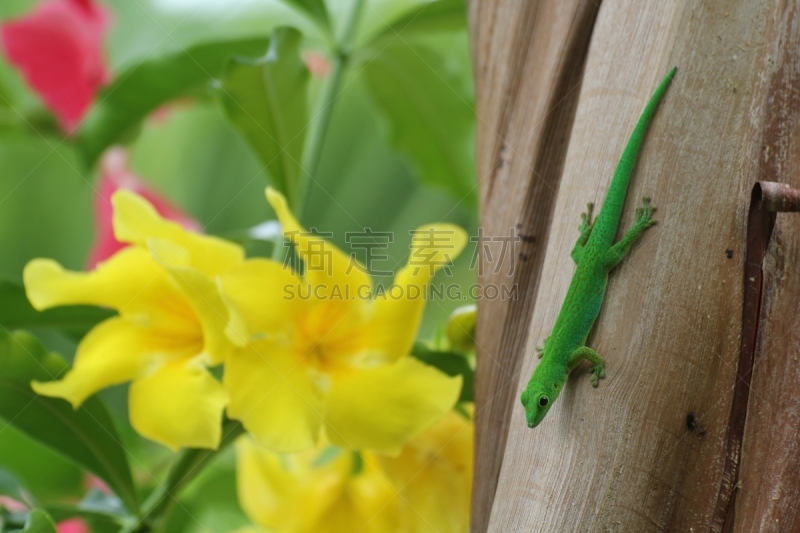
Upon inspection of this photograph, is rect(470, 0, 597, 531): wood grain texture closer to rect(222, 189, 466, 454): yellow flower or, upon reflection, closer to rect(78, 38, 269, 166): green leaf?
rect(222, 189, 466, 454): yellow flower

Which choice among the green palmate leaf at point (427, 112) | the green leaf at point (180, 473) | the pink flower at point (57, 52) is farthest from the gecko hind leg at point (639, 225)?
the pink flower at point (57, 52)

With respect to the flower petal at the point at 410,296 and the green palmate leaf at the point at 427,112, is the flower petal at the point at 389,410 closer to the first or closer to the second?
the flower petal at the point at 410,296

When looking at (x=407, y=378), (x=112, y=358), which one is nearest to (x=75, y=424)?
(x=112, y=358)

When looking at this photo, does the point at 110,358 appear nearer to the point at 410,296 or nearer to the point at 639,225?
the point at 410,296

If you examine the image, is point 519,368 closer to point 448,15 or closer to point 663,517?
point 663,517

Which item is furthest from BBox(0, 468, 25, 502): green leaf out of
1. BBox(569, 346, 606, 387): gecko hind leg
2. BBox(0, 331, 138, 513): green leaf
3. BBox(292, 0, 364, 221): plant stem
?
BBox(569, 346, 606, 387): gecko hind leg
